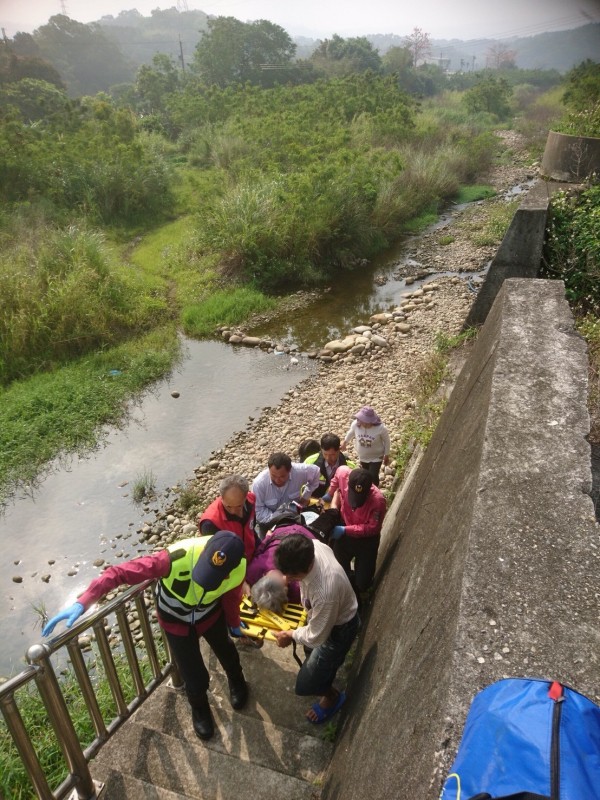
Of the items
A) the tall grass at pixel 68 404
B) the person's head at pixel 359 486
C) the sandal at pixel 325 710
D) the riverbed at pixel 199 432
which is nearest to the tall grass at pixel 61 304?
the tall grass at pixel 68 404

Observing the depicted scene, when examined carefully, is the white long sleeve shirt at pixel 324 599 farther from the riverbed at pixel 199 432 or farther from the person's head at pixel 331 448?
the riverbed at pixel 199 432

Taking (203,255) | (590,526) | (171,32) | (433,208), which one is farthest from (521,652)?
(171,32)

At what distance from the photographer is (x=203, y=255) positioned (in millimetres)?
14789

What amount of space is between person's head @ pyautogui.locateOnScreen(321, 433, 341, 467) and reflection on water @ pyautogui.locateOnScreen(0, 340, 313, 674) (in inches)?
126

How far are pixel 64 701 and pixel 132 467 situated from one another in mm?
5892

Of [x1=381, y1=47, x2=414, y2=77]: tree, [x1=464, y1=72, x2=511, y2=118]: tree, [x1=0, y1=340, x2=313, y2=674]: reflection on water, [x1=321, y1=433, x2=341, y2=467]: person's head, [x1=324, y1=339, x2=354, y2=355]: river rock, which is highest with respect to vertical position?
[x1=381, y1=47, x2=414, y2=77]: tree

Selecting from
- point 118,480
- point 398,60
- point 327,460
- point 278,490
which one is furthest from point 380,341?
point 398,60

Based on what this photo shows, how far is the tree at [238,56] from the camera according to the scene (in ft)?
143

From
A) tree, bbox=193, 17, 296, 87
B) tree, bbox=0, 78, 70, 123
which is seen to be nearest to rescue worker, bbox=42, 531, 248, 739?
tree, bbox=0, 78, 70, 123

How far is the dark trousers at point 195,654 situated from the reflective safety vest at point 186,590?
5.4 inches

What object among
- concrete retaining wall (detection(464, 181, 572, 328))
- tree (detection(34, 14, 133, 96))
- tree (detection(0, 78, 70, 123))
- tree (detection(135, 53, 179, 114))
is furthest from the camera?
tree (detection(34, 14, 133, 96))

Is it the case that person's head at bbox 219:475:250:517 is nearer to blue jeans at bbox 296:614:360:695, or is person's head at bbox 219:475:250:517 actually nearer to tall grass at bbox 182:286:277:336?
blue jeans at bbox 296:614:360:695

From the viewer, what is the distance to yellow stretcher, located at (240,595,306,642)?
3.30 m

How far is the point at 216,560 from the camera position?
274cm
